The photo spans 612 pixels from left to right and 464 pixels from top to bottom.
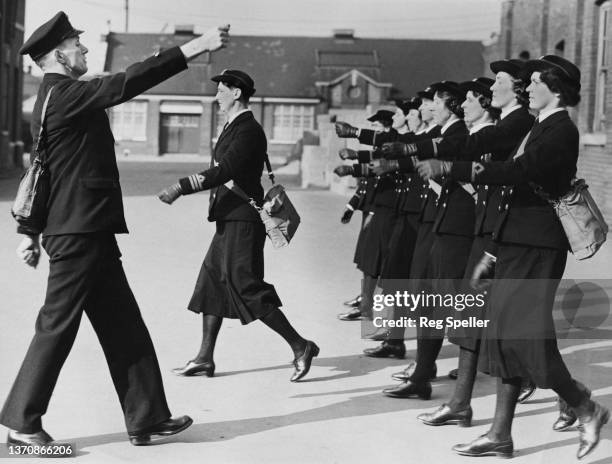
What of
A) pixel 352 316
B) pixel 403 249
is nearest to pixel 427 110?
pixel 403 249

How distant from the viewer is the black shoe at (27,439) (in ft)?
18.6

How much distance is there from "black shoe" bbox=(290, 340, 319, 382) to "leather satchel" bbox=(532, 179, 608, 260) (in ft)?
7.73

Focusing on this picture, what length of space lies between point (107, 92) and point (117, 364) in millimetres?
1421

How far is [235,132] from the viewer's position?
764 cm

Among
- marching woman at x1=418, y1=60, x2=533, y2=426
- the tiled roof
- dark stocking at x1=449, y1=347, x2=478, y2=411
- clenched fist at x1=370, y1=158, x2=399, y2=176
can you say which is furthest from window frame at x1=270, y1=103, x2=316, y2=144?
clenched fist at x1=370, y1=158, x2=399, y2=176

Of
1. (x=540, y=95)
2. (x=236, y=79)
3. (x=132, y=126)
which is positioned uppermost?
(x=236, y=79)

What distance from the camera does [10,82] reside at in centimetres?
3900

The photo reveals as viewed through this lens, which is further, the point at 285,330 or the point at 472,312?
the point at 285,330

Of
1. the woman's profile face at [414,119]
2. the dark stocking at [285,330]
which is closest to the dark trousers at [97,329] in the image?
the dark stocking at [285,330]

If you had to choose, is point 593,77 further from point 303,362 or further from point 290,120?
point 290,120

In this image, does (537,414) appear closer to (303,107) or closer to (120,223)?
(120,223)

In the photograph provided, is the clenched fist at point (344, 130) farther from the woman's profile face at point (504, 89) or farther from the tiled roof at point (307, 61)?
the tiled roof at point (307, 61)

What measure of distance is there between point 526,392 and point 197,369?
7.14 ft

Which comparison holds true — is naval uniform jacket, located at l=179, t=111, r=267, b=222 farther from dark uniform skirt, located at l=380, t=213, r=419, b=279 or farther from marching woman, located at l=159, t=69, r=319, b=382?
dark uniform skirt, located at l=380, t=213, r=419, b=279
